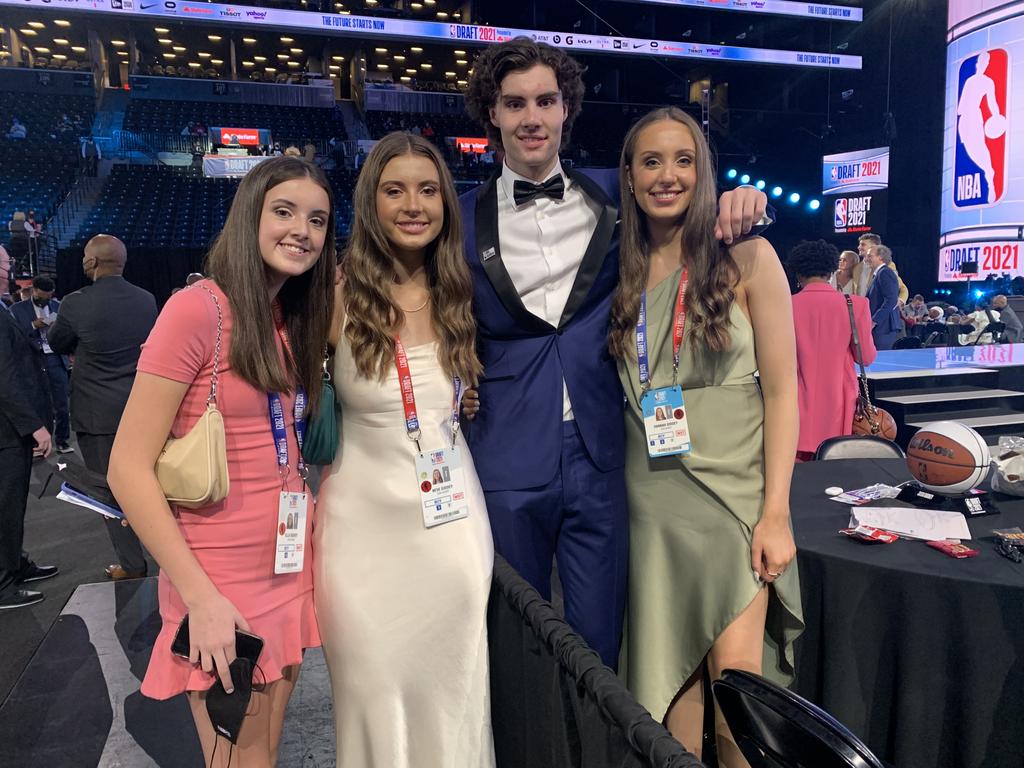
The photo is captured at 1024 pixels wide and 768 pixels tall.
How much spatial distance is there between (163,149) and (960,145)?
16.8 meters

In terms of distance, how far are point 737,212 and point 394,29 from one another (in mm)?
15962

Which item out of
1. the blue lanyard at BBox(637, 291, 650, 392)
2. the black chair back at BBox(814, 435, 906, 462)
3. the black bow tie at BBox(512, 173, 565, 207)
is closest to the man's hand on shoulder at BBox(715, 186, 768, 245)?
the blue lanyard at BBox(637, 291, 650, 392)

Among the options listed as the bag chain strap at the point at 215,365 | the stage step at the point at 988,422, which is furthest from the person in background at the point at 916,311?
the bag chain strap at the point at 215,365

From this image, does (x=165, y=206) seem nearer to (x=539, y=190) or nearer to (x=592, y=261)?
(x=539, y=190)

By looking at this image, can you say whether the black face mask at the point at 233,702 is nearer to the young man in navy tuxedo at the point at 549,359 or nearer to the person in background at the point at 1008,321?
the young man in navy tuxedo at the point at 549,359

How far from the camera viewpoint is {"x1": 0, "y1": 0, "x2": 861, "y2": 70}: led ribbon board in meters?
13.6

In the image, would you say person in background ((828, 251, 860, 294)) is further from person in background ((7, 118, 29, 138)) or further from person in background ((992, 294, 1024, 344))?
person in background ((7, 118, 29, 138))

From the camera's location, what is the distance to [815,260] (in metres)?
3.86

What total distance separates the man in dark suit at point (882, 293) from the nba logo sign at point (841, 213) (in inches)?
401

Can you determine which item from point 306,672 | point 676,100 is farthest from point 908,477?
point 676,100

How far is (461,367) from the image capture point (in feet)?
5.07

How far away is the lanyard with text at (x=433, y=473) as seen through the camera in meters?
1.48

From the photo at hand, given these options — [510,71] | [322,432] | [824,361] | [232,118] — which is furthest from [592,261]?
[232,118]

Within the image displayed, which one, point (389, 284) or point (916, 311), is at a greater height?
point (389, 284)
